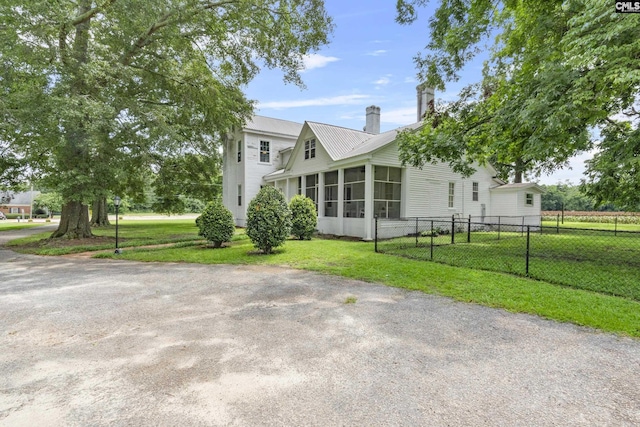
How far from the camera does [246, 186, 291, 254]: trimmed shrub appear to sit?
982 cm

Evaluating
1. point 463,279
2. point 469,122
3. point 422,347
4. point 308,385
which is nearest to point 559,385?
point 422,347

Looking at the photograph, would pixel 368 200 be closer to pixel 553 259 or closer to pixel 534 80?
pixel 553 259

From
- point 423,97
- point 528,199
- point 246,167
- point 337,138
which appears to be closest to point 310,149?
point 337,138

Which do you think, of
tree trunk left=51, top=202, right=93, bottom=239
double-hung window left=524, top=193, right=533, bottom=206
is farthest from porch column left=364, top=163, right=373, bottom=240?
tree trunk left=51, top=202, right=93, bottom=239

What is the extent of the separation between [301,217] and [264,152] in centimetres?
927

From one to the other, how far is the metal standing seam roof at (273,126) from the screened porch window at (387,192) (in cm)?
975

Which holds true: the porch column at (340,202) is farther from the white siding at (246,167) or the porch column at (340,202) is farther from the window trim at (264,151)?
the window trim at (264,151)

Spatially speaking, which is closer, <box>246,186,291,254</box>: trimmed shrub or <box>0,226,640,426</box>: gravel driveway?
<box>0,226,640,426</box>: gravel driveway

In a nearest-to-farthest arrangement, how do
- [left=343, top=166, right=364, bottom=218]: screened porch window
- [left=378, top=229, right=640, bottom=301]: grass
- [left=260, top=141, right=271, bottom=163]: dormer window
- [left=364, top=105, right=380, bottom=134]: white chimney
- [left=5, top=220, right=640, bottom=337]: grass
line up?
[left=5, top=220, right=640, bottom=337]: grass → [left=378, top=229, right=640, bottom=301]: grass → [left=343, top=166, right=364, bottom=218]: screened porch window → [left=364, top=105, right=380, bottom=134]: white chimney → [left=260, top=141, right=271, bottom=163]: dormer window

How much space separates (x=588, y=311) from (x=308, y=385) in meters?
4.48

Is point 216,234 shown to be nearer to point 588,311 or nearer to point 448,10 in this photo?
point 588,311

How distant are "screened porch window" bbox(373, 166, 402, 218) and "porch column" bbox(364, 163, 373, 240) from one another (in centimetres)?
69

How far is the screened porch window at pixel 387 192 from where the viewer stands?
1429 centimetres

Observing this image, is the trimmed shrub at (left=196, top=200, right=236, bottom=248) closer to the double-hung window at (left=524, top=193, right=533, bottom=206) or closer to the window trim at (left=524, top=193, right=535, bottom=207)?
the window trim at (left=524, top=193, right=535, bottom=207)
